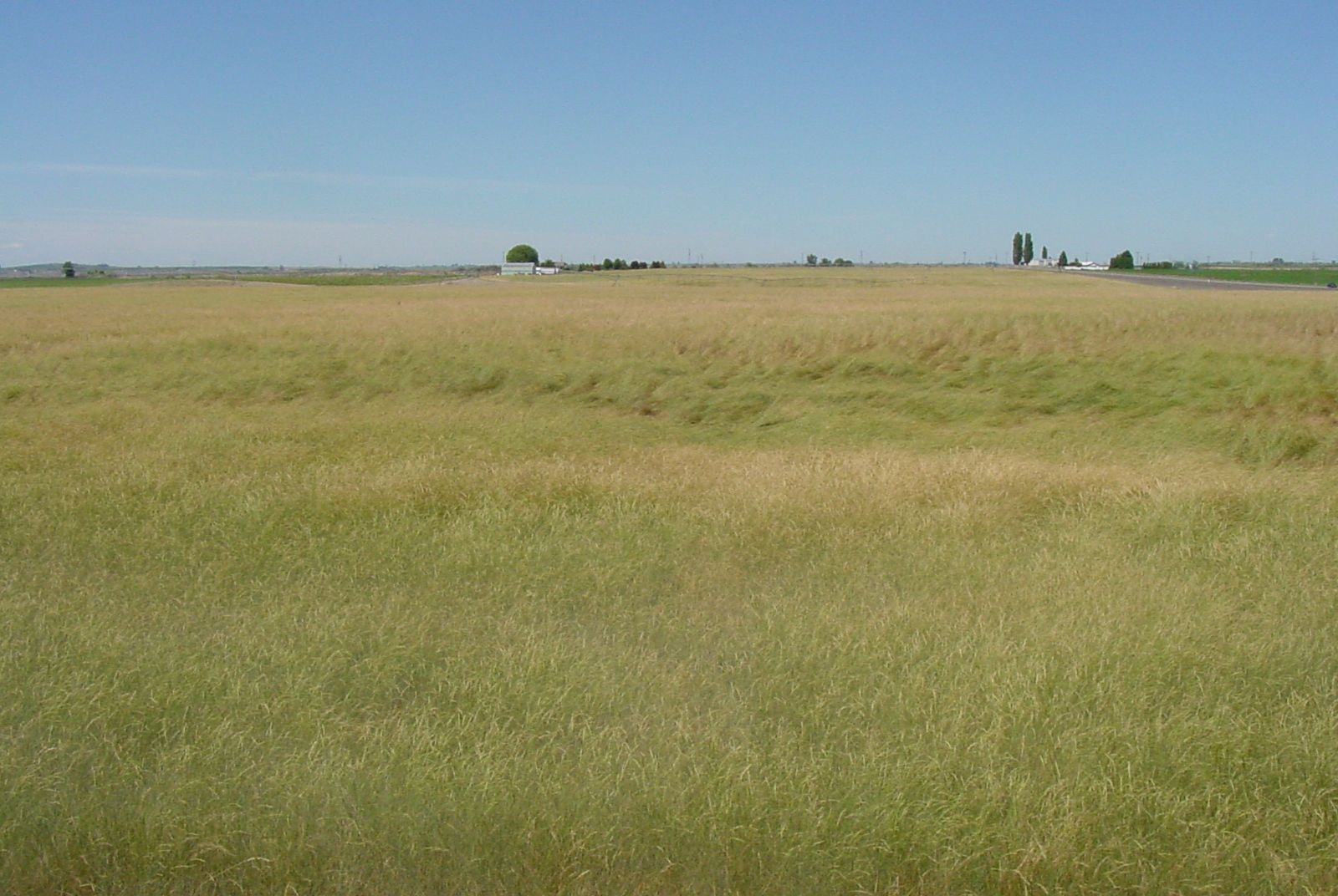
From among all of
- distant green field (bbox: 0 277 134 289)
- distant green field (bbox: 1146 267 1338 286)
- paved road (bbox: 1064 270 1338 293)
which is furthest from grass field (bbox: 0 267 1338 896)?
distant green field (bbox: 0 277 134 289)

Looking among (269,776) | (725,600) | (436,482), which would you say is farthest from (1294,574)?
(436,482)

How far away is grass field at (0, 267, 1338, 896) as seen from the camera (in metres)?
4.04

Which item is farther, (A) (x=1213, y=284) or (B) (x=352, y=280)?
(B) (x=352, y=280)

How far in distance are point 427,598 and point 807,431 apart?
1040 cm

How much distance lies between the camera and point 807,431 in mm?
16359

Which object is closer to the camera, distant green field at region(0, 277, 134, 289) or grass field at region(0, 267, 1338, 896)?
grass field at region(0, 267, 1338, 896)

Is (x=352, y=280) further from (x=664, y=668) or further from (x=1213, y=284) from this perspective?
(x=664, y=668)

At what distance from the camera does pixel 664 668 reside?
18.3 ft

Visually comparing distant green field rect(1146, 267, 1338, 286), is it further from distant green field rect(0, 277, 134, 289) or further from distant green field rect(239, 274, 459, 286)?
distant green field rect(0, 277, 134, 289)

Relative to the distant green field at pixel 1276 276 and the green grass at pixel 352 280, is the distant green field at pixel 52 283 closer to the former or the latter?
the green grass at pixel 352 280

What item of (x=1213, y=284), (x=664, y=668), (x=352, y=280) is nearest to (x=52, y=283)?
(x=352, y=280)

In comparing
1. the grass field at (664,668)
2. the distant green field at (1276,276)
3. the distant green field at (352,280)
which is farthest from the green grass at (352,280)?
the grass field at (664,668)

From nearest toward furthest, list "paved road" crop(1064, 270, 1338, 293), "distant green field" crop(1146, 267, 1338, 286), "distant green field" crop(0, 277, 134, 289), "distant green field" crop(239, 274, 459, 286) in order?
"paved road" crop(1064, 270, 1338, 293), "distant green field" crop(1146, 267, 1338, 286), "distant green field" crop(0, 277, 134, 289), "distant green field" crop(239, 274, 459, 286)

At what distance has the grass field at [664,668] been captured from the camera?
4043 mm
